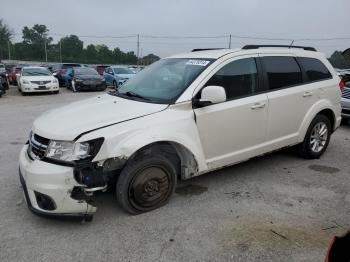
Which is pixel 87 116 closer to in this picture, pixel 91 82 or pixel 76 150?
pixel 76 150

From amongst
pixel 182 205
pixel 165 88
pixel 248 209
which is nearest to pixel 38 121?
pixel 165 88

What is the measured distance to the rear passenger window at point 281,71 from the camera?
4926 mm

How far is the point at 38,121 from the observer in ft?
13.4

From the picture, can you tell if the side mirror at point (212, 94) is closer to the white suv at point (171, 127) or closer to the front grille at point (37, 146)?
the white suv at point (171, 127)

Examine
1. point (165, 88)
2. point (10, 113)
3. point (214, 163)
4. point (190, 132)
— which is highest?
point (165, 88)

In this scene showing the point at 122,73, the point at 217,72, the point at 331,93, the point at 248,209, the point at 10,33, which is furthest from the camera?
the point at 10,33

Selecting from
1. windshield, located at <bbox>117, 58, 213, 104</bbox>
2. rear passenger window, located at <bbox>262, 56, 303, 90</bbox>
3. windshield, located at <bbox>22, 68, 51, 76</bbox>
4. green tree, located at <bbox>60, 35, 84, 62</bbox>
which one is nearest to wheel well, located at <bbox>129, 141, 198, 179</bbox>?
windshield, located at <bbox>117, 58, 213, 104</bbox>

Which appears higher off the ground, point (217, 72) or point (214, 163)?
point (217, 72)

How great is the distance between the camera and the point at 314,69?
5.64m

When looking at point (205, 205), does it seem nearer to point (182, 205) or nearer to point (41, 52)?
point (182, 205)

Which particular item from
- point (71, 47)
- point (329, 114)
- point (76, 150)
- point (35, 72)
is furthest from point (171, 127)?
point (71, 47)

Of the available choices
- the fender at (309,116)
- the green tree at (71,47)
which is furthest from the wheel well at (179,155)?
the green tree at (71,47)

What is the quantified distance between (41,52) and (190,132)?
307 ft

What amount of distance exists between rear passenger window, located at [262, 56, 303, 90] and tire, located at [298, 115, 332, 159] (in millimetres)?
789
